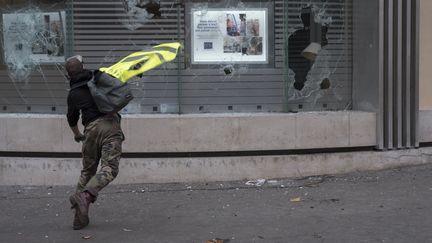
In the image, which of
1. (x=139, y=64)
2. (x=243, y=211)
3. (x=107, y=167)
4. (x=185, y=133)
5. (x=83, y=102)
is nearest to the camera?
(x=107, y=167)

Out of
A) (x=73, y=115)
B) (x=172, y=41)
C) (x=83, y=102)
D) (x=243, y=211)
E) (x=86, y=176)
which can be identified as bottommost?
(x=243, y=211)

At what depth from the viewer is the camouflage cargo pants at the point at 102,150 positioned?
5773 millimetres

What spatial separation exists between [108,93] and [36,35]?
10.2 ft

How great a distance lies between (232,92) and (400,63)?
7.67 ft

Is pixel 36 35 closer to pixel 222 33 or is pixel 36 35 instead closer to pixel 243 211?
pixel 222 33

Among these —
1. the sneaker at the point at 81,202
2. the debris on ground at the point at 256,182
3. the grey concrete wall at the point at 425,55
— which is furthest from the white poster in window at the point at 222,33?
the sneaker at the point at 81,202

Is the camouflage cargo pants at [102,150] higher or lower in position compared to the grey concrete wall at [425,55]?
lower

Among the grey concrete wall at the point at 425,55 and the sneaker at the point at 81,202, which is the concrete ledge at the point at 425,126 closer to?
the grey concrete wall at the point at 425,55

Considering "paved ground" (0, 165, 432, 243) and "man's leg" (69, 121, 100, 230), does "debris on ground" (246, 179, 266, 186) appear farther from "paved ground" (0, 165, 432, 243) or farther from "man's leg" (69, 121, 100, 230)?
"man's leg" (69, 121, 100, 230)

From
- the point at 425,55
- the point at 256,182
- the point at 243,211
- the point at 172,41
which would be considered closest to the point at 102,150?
the point at 243,211

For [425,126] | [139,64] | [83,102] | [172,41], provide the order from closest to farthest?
[83,102]
[139,64]
[172,41]
[425,126]

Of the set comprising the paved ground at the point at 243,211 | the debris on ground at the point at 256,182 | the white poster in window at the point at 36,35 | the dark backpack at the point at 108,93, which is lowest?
the paved ground at the point at 243,211

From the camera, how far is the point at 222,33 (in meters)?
8.33

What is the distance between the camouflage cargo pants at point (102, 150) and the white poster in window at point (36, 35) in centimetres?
275
